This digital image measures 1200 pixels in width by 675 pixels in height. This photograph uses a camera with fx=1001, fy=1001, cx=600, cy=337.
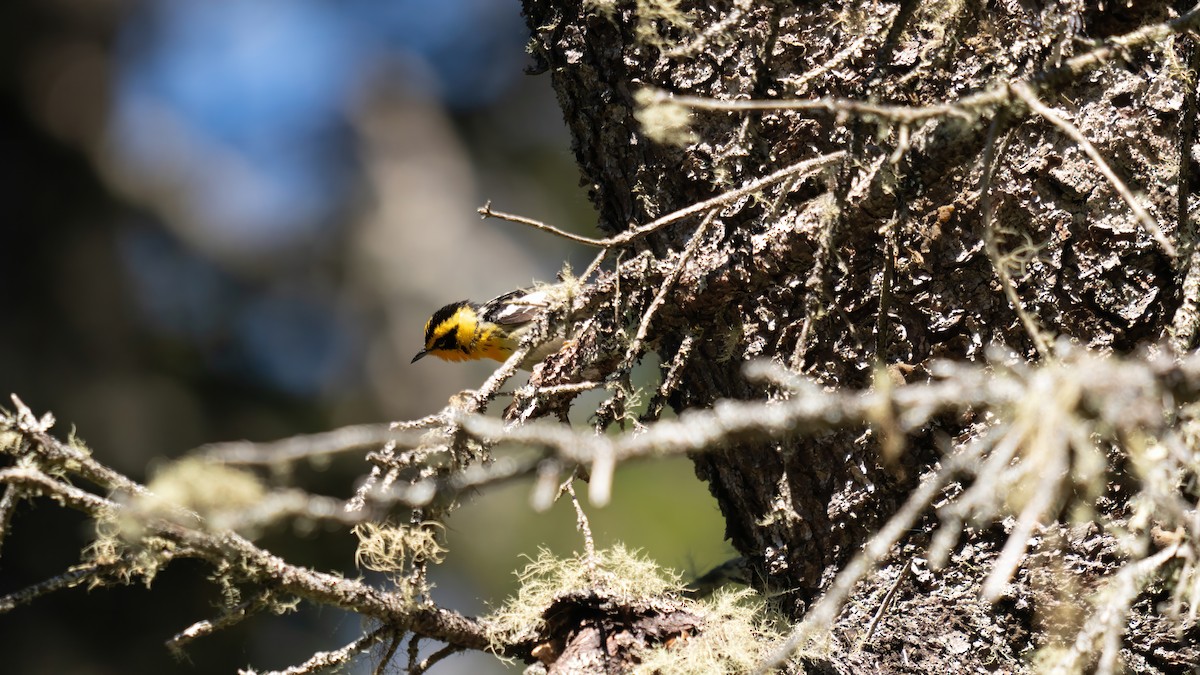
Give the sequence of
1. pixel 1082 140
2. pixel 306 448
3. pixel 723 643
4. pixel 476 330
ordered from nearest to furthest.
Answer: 1. pixel 306 448
2. pixel 1082 140
3. pixel 723 643
4. pixel 476 330

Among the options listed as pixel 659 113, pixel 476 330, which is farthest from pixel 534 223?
pixel 476 330

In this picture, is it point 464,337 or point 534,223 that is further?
point 464,337

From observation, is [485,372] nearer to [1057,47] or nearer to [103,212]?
[103,212]

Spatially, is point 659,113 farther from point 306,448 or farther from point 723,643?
point 723,643

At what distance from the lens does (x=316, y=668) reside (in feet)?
5.63

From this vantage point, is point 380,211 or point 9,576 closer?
point 9,576

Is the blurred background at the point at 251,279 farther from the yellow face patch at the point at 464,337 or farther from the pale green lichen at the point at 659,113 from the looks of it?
the pale green lichen at the point at 659,113

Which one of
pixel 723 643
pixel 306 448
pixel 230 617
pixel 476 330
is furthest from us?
pixel 476 330

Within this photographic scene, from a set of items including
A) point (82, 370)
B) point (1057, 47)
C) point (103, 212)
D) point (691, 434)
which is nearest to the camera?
point (691, 434)

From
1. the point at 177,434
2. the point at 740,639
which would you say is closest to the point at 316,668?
the point at 740,639

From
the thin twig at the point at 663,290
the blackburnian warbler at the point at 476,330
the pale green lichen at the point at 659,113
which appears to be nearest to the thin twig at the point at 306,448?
the pale green lichen at the point at 659,113

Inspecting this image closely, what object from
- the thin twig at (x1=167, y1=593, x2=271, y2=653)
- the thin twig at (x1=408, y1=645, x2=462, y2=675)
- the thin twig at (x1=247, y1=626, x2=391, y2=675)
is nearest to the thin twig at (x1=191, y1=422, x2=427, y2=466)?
the thin twig at (x1=167, y1=593, x2=271, y2=653)

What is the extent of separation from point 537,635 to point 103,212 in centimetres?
659

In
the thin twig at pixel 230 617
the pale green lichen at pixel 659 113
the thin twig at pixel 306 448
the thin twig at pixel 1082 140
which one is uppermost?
the pale green lichen at pixel 659 113
